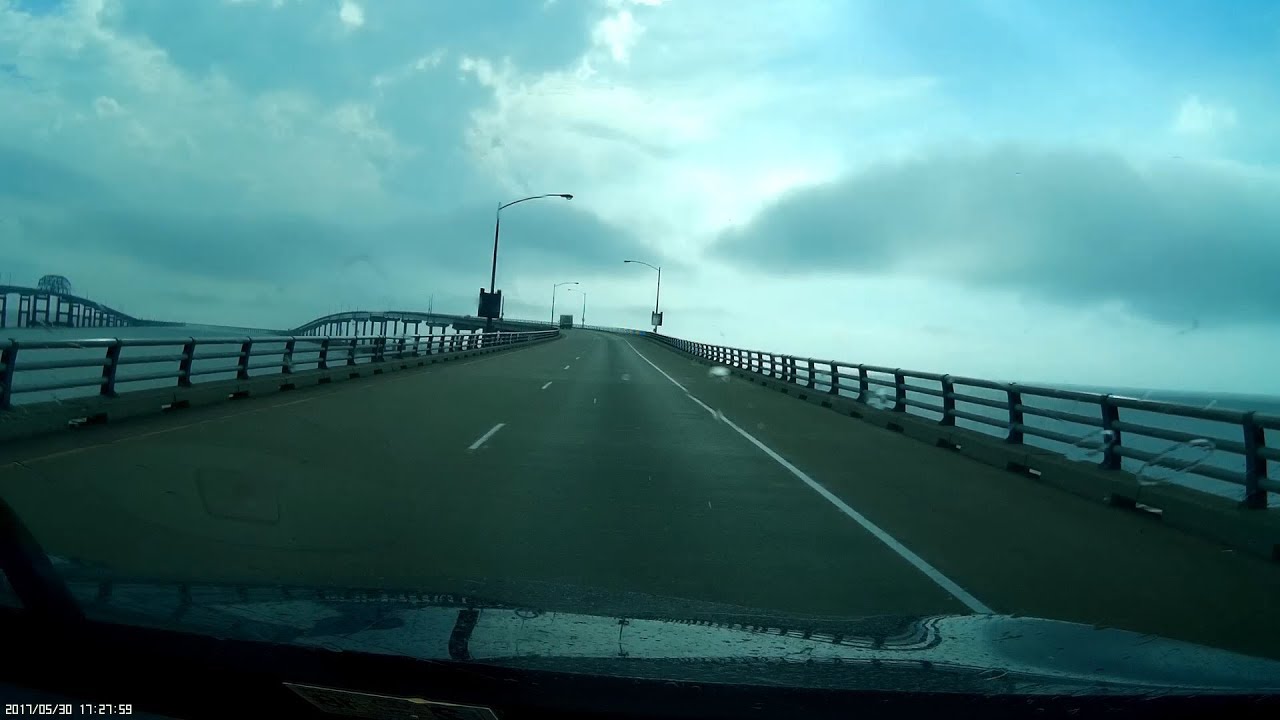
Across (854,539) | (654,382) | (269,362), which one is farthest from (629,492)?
(654,382)

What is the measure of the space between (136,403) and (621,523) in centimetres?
1054

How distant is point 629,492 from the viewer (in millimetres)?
10086

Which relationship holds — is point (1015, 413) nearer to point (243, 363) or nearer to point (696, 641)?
point (696, 641)

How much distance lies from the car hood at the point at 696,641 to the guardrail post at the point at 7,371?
908 centimetres

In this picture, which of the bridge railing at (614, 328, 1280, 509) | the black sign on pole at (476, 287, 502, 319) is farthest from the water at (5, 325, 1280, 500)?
the black sign on pole at (476, 287, 502, 319)

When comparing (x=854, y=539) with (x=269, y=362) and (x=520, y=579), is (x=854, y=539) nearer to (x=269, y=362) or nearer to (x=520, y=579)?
(x=520, y=579)

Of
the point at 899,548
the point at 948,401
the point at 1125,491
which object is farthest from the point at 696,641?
the point at 948,401

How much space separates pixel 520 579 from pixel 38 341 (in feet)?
32.6

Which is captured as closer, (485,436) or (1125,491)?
(1125,491)

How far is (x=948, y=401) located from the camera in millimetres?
17203

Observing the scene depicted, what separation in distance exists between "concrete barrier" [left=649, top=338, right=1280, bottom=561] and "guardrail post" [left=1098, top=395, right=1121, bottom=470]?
176 mm

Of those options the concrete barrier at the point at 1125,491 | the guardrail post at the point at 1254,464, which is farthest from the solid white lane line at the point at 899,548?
the guardrail post at the point at 1254,464

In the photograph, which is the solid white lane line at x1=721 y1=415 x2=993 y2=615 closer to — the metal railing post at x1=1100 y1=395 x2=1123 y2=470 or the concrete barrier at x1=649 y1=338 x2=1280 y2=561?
the concrete barrier at x1=649 y1=338 x2=1280 y2=561

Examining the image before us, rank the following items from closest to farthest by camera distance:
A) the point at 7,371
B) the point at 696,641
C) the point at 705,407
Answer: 1. the point at 696,641
2. the point at 7,371
3. the point at 705,407
